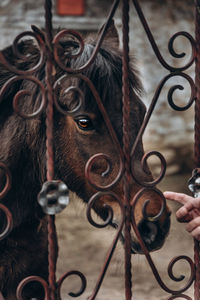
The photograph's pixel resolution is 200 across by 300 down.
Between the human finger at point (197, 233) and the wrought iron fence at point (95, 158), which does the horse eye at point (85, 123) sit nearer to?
the wrought iron fence at point (95, 158)

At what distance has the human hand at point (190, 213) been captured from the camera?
5.41ft

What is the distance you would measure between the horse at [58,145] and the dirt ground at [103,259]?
1.06m

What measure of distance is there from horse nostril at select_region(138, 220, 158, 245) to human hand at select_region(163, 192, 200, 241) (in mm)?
183


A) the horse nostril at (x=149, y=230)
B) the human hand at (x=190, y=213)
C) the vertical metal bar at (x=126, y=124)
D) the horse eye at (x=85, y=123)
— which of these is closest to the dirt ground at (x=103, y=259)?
the horse eye at (x=85, y=123)

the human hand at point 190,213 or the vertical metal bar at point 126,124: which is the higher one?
the vertical metal bar at point 126,124

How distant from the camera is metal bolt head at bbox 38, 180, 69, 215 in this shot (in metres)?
1.40

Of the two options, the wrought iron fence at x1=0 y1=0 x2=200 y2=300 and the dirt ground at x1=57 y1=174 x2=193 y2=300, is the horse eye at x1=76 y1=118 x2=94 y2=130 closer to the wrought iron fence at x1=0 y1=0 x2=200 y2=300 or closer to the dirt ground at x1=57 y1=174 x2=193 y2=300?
the wrought iron fence at x1=0 y1=0 x2=200 y2=300

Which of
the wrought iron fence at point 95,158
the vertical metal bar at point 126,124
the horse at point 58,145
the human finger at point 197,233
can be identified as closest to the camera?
the wrought iron fence at point 95,158

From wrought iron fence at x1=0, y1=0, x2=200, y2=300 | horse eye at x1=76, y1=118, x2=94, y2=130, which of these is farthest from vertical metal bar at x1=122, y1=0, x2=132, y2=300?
horse eye at x1=76, y1=118, x2=94, y2=130

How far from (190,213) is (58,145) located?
82 cm

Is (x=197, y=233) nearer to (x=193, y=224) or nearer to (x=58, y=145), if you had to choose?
(x=193, y=224)

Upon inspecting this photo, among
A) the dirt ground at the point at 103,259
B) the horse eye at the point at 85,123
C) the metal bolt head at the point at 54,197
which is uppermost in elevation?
the horse eye at the point at 85,123

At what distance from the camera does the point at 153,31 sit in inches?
324

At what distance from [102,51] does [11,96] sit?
539mm
